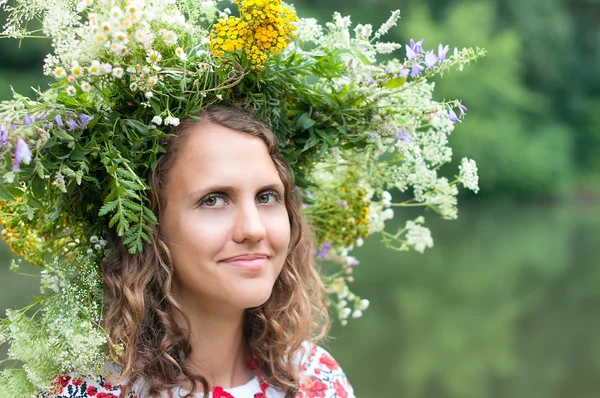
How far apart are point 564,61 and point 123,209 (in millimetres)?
40350

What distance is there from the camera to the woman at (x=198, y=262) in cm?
241

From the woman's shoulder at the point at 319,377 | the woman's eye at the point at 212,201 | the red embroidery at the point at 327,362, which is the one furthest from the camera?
the red embroidery at the point at 327,362

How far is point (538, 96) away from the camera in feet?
126

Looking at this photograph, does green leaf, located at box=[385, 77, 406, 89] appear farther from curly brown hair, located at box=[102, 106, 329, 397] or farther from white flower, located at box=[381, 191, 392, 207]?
white flower, located at box=[381, 191, 392, 207]

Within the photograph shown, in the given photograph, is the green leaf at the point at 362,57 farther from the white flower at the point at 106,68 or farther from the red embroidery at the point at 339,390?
the red embroidery at the point at 339,390

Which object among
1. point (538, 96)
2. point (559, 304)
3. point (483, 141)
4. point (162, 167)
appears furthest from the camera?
point (538, 96)

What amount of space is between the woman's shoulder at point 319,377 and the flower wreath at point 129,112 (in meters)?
0.61

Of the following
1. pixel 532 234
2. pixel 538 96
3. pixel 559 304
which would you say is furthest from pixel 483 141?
pixel 559 304

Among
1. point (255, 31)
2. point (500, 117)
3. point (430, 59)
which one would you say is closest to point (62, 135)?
point (255, 31)

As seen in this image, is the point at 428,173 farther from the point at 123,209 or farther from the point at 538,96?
the point at 538,96

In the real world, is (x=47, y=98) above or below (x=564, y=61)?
below

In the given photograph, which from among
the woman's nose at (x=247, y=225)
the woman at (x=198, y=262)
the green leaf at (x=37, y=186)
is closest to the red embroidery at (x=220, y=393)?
the woman at (x=198, y=262)

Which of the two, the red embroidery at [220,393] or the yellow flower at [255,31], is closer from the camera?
the yellow flower at [255,31]

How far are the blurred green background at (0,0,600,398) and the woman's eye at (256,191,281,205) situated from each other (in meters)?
0.73
